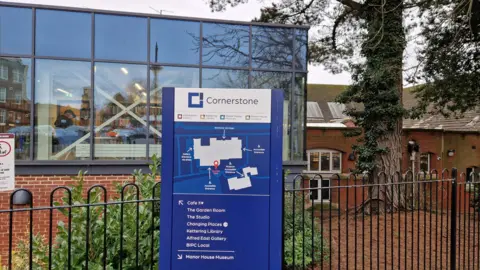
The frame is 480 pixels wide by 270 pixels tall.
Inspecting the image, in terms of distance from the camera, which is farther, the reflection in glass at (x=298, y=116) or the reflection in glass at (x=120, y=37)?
the reflection in glass at (x=298, y=116)

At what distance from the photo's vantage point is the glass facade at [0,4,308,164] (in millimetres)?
7562

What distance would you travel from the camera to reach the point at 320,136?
18.2 meters

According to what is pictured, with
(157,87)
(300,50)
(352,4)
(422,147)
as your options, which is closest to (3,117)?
(157,87)

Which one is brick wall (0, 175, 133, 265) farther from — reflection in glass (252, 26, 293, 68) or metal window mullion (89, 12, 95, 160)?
reflection in glass (252, 26, 293, 68)

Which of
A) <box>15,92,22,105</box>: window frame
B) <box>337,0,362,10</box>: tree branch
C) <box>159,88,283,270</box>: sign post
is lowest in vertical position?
<box>159,88,283,270</box>: sign post

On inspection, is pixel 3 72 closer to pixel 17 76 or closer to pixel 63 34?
pixel 17 76

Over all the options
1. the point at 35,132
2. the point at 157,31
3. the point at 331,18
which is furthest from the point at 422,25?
the point at 35,132

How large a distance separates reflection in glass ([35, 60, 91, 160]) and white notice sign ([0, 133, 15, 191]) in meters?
4.32

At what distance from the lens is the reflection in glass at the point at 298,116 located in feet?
29.2

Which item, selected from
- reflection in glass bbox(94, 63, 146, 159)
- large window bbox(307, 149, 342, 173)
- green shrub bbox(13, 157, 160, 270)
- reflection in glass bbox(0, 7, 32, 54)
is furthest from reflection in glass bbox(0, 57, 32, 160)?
large window bbox(307, 149, 342, 173)

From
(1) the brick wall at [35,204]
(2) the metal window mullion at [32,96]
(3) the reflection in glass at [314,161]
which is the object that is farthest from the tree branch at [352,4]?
(3) the reflection in glass at [314,161]

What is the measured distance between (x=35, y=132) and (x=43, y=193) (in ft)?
4.56

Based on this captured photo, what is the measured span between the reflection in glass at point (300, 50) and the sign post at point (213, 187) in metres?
6.85

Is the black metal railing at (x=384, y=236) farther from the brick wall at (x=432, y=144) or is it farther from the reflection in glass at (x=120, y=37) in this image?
the brick wall at (x=432, y=144)
